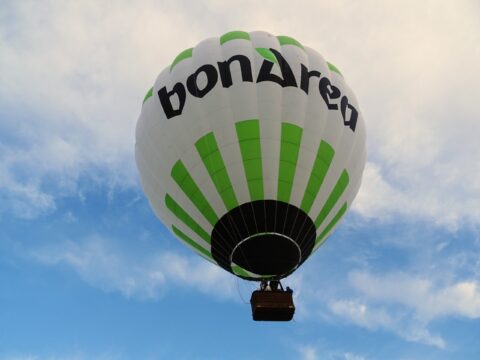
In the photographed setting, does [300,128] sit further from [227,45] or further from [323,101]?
[227,45]

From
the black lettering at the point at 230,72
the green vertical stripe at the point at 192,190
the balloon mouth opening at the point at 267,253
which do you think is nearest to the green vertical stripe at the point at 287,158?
the balloon mouth opening at the point at 267,253

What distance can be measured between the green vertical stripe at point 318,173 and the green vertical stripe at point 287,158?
1.54 feet

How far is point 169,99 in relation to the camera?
1260 centimetres

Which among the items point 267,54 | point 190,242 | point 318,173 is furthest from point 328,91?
point 190,242

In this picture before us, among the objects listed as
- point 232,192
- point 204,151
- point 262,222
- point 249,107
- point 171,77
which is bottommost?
point 262,222

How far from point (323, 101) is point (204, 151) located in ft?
10.1

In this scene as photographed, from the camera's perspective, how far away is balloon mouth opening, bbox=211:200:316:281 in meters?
11.3

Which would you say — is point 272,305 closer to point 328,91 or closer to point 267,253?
point 267,253

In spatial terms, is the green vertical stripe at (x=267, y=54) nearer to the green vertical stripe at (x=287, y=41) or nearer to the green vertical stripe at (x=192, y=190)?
the green vertical stripe at (x=287, y=41)

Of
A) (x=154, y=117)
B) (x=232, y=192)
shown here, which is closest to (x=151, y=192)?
(x=154, y=117)

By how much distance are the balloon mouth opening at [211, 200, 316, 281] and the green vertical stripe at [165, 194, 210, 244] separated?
1.30 feet

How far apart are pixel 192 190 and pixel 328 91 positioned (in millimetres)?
4024

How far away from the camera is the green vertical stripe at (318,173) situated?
11930 mm

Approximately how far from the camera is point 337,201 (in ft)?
42.4
